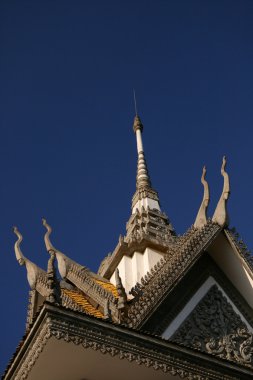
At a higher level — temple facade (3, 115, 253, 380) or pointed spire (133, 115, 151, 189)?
pointed spire (133, 115, 151, 189)

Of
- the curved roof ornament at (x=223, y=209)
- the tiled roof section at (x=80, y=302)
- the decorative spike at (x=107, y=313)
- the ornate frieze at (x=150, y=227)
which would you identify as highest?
the ornate frieze at (x=150, y=227)

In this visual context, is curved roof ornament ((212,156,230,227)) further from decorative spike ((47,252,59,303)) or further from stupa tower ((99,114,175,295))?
decorative spike ((47,252,59,303))

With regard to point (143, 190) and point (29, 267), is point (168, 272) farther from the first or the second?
point (143, 190)

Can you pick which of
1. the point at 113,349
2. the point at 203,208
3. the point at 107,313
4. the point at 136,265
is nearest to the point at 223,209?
the point at 203,208

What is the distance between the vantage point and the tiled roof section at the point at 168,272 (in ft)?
32.3

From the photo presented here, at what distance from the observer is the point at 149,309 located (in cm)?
998

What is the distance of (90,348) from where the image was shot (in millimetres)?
7992

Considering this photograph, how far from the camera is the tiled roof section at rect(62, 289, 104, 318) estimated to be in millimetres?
10470

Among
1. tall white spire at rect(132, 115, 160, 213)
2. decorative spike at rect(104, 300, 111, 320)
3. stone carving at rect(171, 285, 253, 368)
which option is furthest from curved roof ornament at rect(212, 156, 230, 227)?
tall white spire at rect(132, 115, 160, 213)

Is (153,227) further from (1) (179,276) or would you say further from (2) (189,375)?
(2) (189,375)

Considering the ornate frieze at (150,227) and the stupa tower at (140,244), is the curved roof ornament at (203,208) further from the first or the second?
the ornate frieze at (150,227)

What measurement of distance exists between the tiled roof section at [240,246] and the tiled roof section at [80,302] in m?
2.47

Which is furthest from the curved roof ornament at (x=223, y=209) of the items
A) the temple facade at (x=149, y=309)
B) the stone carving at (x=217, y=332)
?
the stone carving at (x=217, y=332)

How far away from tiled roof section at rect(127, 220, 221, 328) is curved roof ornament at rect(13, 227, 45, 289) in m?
2.12
